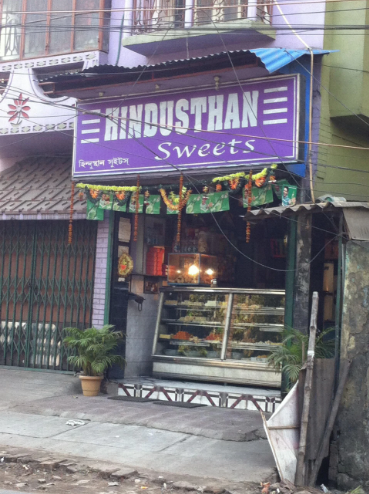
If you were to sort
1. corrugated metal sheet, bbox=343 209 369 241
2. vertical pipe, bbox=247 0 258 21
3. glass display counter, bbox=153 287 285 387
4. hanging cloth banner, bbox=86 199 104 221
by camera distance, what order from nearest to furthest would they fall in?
corrugated metal sheet, bbox=343 209 369 241 < vertical pipe, bbox=247 0 258 21 < glass display counter, bbox=153 287 285 387 < hanging cloth banner, bbox=86 199 104 221

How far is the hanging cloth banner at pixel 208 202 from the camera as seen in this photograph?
420 inches

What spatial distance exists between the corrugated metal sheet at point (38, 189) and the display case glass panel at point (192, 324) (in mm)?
2428

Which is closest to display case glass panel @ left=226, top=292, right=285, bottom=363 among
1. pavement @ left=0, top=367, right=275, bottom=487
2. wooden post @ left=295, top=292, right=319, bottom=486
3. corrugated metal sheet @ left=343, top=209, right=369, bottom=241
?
pavement @ left=0, top=367, right=275, bottom=487

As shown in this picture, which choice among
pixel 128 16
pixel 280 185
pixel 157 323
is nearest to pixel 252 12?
pixel 128 16

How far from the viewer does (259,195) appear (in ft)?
33.4

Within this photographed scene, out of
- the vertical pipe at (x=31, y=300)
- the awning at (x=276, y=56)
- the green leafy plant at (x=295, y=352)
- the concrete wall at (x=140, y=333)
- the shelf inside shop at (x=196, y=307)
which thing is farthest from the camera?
the vertical pipe at (x=31, y=300)

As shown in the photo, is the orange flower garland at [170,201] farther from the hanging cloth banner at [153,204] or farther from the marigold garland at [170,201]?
the hanging cloth banner at [153,204]

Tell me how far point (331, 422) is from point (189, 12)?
7.32 m

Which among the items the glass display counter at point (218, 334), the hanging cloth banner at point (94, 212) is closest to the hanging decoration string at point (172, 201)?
the hanging cloth banner at point (94, 212)

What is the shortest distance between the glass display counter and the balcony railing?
461 centimetres

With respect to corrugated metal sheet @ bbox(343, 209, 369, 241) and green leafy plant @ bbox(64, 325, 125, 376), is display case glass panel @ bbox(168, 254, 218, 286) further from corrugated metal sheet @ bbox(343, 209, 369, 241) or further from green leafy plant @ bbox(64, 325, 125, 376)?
corrugated metal sheet @ bbox(343, 209, 369, 241)

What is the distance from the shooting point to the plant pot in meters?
11.4

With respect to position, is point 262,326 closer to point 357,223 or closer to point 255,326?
point 255,326

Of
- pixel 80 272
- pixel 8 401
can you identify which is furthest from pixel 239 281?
pixel 8 401
